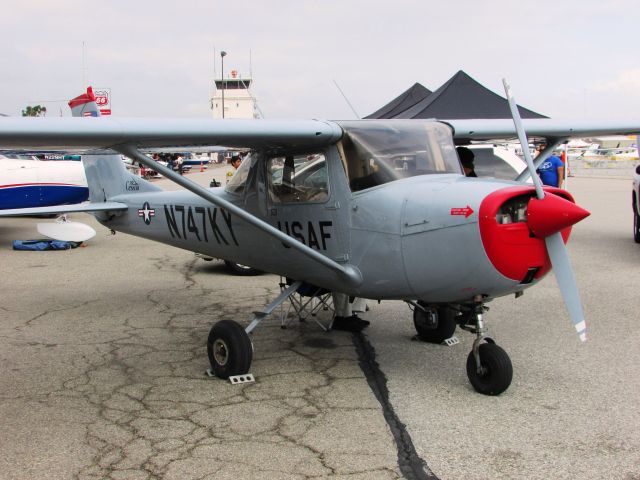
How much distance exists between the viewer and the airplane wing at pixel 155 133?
13.7ft

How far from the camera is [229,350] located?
525 centimetres

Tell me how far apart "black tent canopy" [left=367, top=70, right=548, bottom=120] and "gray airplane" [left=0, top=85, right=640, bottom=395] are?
9.62 metres

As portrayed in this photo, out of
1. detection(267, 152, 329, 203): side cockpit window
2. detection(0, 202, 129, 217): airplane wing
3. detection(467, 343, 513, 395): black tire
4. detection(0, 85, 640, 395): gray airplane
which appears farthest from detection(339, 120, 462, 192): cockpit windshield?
detection(0, 202, 129, 217): airplane wing

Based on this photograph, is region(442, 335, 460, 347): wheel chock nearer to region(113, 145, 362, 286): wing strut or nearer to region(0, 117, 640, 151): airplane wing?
region(113, 145, 362, 286): wing strut

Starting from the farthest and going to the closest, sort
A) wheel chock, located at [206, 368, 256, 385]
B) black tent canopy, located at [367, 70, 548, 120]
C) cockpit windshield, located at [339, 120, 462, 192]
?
black tent canopy, located at [367, 70, 548, 120], wheel chock, located at [206, 368, 256, 385], cockpit windshield, located at [339, 120, 462, 192]

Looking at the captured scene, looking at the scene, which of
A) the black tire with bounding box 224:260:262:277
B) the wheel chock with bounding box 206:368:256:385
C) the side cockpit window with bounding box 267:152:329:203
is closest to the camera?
the wheel chock with bounding box 206:368:256:385

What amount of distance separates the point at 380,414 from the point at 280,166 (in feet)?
7.58

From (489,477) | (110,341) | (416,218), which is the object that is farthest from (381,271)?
(110,341)

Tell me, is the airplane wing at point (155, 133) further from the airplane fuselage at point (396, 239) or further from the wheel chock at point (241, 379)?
the wheel chock at point (241, 379)

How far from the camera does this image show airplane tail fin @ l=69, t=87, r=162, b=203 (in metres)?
8.26

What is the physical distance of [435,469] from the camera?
361 cm

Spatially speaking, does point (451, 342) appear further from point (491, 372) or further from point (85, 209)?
point (85, 209)

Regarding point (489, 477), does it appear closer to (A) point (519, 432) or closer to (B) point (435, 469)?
(B) point (435, 469)

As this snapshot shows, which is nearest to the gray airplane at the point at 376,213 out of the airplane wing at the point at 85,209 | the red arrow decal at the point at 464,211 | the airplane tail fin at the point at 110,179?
the red arrow decal at the point at 464,211
